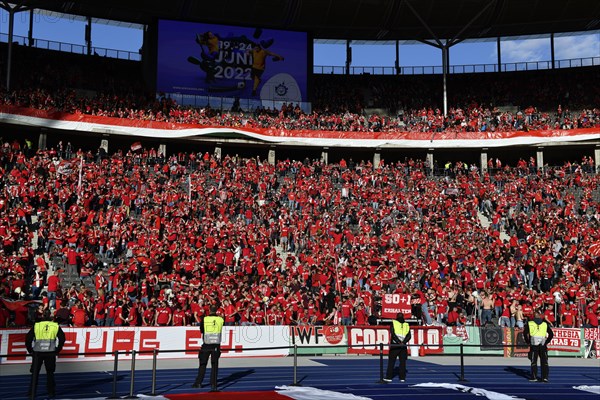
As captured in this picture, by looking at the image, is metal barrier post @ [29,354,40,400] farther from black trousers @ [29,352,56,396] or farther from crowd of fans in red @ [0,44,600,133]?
crowd of fans in red @ [0,44,600,133]

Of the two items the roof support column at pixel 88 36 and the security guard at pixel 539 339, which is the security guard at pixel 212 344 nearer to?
the security guard at pixel 539 339

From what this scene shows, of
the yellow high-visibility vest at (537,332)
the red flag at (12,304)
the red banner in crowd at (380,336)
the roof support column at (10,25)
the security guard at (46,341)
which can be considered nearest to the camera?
the security guard at (46,341)

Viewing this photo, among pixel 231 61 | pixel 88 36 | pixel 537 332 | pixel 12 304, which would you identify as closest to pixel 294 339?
pixel 537 332

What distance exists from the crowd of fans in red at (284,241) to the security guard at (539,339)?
7285 mm

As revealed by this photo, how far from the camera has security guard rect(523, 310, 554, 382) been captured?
17000mm

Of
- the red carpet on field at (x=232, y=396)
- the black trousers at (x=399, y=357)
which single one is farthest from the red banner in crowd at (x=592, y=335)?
the red carpet on field at (x=232, y=396)

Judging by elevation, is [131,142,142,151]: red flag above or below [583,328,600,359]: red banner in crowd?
above

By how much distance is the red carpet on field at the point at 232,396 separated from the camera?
14138 mm

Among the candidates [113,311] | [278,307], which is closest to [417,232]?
[278,307]

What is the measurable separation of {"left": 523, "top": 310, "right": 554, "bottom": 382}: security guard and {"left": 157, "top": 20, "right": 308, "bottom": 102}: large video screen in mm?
32609

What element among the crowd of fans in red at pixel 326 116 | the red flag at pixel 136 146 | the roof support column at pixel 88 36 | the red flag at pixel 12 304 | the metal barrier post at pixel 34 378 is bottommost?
the metal barrier post at pixel 34 378

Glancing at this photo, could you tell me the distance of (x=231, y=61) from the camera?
4709cm

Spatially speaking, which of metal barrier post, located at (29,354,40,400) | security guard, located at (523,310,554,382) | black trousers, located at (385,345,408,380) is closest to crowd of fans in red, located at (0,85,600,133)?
black trousers, located at (385,345,408,380)

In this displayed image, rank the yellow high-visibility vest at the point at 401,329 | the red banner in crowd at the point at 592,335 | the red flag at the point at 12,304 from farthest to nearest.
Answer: the red banner in crowd at the point at 592,335 < the red flag at the point at 12,304 < the yellow high-visibility vest at the point at 401,329
